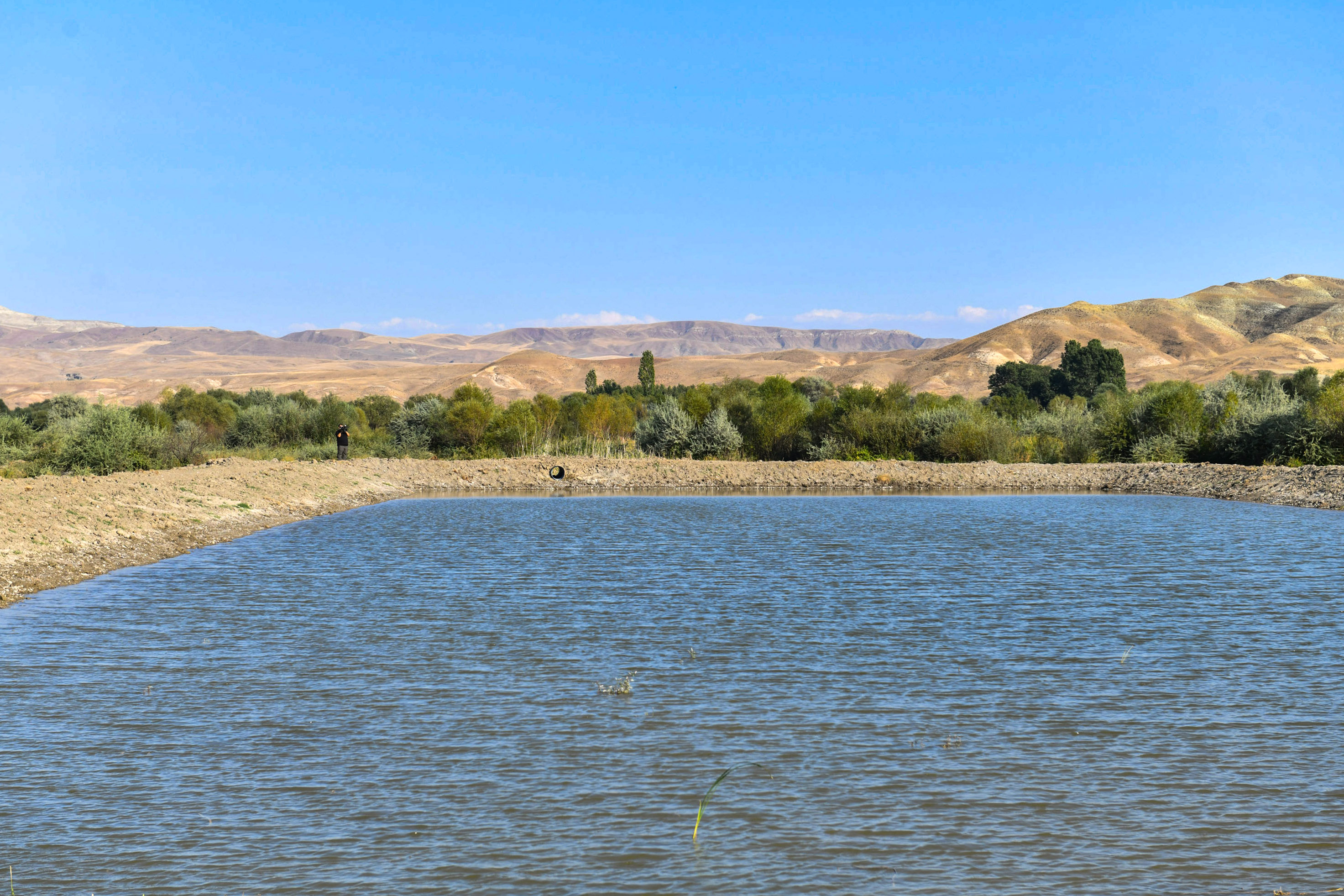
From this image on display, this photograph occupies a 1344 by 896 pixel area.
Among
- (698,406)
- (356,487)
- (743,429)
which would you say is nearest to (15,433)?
(356,487)

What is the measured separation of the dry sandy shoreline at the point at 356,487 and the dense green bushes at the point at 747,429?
3.05m

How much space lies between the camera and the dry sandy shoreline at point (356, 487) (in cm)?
1861

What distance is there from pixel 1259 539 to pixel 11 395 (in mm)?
154442

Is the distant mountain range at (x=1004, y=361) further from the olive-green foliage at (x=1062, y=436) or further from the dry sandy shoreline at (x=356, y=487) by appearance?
the dry sandy shoreline at (x=356, y=487)

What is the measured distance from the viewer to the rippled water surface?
5812 mm

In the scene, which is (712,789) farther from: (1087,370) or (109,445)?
(1087,370)

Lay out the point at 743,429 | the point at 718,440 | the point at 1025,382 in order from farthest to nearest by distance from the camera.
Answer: the point at 1025,382 < the point at 743,429 < the point at 718,440

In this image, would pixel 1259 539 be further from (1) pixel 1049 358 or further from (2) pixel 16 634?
(1) pixel 1049 358

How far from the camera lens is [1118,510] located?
30.2 meters

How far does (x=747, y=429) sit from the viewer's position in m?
51.7

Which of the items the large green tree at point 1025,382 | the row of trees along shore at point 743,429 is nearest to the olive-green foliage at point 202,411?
the row of trees along shore at point 743,429

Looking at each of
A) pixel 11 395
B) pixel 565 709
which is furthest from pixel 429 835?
pixel 11 395

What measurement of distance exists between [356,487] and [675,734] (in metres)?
30.3

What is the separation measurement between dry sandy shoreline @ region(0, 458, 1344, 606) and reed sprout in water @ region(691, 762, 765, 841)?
35.7 feet
